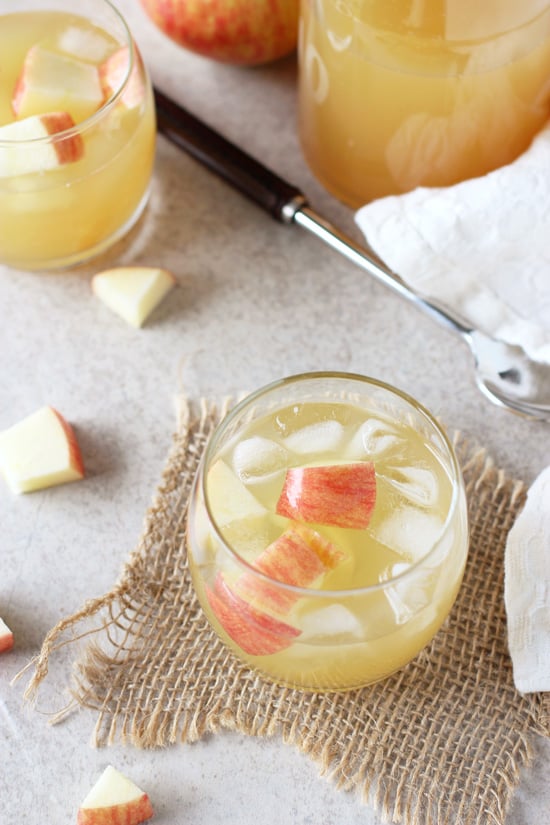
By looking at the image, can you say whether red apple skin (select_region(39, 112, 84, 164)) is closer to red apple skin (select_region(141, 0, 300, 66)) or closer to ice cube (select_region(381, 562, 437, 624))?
red apple skin (select_region(141, 0, 300, 66))

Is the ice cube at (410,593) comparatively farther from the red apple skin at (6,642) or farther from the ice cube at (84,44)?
the ice cube at (84,44)

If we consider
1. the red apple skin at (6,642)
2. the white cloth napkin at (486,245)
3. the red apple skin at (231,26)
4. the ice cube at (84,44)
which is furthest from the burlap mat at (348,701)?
the red apple skin at (231,26)

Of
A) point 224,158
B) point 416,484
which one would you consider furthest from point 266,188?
point 416,484

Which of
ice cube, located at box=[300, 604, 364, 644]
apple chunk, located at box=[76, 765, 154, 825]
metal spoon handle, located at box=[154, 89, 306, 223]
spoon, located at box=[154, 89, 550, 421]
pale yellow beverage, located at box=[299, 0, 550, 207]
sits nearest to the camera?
ice cube, located at box=[300, 604, 364, 644]

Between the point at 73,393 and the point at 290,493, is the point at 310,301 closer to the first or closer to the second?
the point at 73,393

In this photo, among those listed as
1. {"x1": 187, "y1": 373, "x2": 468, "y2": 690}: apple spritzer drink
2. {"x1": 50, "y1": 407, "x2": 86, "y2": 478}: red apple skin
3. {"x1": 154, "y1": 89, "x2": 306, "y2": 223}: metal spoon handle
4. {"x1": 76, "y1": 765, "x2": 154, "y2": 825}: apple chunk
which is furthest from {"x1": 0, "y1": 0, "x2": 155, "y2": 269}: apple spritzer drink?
{"x1": 76, "y1": 765, "x2": 154, "y2": 825}: apple chunk
